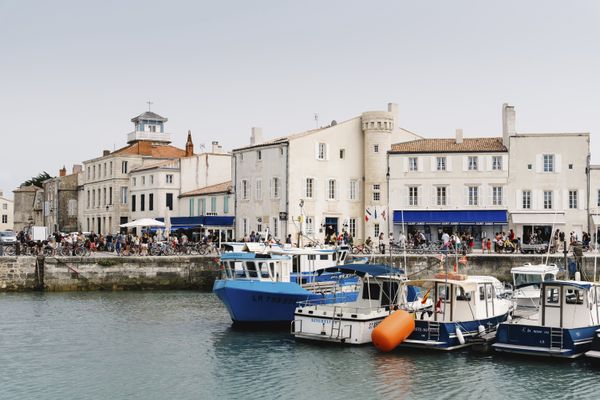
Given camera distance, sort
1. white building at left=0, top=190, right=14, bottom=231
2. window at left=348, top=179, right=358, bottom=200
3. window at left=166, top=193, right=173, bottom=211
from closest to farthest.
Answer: window at left=348, top=179, right=358, bottom=200 → window at left=166, top=193, right=173, bottom=211 → white building at left=0, top=190, right=14, bottom=231

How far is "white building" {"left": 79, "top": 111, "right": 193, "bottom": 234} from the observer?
7294cm

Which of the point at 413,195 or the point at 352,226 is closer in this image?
the point at 413,195

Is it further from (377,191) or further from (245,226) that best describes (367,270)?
(245,226)

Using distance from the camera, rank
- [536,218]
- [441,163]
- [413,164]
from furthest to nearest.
→ 1. [413,164]
2. [441,163]
3. [536,218]

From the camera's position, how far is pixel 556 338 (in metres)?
24.1

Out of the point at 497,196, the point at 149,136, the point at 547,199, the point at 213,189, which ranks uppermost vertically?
the point at 149,136

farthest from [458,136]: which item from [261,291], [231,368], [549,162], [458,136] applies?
[231,368]

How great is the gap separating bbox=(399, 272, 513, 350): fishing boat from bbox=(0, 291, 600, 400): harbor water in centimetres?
48

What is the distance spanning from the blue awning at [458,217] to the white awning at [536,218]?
2.34 feet

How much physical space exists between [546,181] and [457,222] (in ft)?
21.3

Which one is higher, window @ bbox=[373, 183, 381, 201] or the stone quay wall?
window @ bbox=[373, 183, 381, 201]

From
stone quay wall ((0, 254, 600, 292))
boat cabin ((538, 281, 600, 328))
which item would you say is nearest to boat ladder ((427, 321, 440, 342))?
boat cabin ((538, 281, 600, 328))

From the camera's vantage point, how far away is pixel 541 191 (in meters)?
53.2

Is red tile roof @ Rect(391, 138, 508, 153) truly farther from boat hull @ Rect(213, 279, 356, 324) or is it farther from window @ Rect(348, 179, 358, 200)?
boat hull @ Rect(213, 279, 356, 324)
